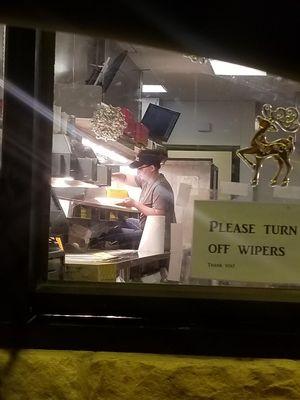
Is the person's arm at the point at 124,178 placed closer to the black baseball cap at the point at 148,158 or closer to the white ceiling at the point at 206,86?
the black baseball cap at the point at 148,158

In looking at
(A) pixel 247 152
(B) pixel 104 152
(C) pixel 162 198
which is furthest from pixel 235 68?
(B) pixel 104 152

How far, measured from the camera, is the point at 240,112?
1.60 meters

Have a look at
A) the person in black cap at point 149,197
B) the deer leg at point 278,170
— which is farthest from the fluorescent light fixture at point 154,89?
the deer leg at point 278,170

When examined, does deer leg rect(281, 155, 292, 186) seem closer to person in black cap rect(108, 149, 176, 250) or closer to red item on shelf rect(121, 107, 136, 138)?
person in black cap rect(108, 149, 176, 250)

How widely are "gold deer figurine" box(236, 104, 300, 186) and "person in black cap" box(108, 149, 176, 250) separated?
273mm

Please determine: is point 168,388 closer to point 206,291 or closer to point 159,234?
point 206,291

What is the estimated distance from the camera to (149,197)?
172cm

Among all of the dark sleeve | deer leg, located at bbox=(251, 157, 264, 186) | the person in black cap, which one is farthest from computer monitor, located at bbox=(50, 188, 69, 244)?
deer leg, located at bbox=(251, 157, 264, 186)

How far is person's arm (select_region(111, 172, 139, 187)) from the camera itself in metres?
1.79

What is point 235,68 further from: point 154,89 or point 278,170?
point 154,89

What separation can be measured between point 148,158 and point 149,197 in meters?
0.13

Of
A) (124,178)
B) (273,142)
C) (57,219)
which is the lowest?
(57,219)

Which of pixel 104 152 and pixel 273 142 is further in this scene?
pixel 104 152

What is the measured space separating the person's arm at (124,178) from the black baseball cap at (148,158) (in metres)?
0.04
